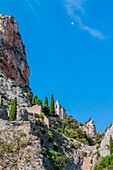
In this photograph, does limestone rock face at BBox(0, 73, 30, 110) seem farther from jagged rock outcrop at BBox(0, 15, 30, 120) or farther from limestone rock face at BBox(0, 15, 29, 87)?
limestone rock face at BBox(0, 15, 29, 87)

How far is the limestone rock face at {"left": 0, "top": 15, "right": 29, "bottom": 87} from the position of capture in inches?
3775

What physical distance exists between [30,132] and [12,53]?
48.4 meters

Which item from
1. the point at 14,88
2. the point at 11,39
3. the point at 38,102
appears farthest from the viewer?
the point at 11,39

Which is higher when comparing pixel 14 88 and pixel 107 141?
pixel 14 88

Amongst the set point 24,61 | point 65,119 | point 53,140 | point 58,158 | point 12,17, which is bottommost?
point 58,158

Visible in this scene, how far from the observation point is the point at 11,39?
103062mm

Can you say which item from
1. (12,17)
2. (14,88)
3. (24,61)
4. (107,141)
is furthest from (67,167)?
(12,17)

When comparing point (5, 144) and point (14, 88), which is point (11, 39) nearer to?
point (14, 88)

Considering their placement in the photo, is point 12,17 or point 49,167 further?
point 12,17

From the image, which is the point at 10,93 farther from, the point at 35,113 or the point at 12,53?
the point at 12,53

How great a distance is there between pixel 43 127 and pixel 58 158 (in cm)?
811

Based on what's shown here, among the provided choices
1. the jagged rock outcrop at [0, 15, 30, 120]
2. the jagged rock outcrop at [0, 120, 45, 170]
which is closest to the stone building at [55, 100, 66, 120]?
the jagged rock outcrop at [0, 15, 30, 120]

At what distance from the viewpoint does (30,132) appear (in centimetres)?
5384

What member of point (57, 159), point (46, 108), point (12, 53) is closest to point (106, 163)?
point (57, 159)
